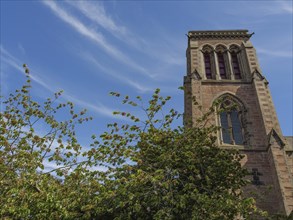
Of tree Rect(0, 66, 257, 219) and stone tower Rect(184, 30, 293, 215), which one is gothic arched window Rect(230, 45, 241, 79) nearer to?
stone tower Rect(184, 30, 293, 215)

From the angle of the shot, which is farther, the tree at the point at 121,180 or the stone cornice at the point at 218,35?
the stone cornice at the point at 218,35

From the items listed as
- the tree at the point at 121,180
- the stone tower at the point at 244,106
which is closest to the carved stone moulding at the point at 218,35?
the stone tower at the point at 244,106

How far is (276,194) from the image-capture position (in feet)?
53.9

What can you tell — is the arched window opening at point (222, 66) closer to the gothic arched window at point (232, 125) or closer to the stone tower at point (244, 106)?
the stone tower at point (244, 106)

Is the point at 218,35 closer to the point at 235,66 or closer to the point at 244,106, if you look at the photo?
the point at 235,66

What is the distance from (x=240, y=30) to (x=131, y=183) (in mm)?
25218

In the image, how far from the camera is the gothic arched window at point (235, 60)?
84.9 ft

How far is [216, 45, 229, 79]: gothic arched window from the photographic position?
26.2 meters

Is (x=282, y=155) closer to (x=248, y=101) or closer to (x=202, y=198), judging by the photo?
(x=248, y=101)

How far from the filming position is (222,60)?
90.9 feet

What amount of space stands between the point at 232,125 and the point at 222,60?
28.9 feet

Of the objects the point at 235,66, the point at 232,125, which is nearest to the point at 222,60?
the point at 235,66

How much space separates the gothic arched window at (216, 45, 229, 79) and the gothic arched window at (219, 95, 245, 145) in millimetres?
3885

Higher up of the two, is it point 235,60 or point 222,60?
→ point 222,60
